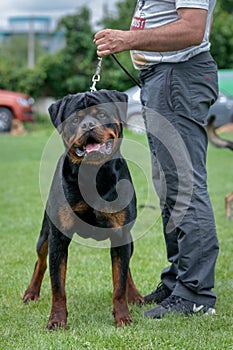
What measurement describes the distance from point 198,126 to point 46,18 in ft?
314

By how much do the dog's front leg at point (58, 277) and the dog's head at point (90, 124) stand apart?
51 centimetres

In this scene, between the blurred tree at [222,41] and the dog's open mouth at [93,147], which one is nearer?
the dog's open mouth at [93,147]

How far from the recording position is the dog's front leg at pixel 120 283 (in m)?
4.14

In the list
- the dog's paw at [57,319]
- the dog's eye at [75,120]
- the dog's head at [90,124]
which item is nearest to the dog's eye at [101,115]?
the dog's head at [90,124]

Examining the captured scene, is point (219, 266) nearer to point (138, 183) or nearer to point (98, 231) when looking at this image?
point (98, 231)

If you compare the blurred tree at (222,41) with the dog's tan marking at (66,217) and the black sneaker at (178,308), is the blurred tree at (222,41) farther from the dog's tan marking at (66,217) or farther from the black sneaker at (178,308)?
the dog's tan marking at (66,217)

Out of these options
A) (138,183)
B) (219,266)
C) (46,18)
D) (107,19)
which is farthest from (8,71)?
(46,18)

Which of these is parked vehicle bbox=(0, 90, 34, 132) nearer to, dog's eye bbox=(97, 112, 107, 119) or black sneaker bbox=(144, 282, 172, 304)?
black sneaker bbox=(144, 282, 172, 304)

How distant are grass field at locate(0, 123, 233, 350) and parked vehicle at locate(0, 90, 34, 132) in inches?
617

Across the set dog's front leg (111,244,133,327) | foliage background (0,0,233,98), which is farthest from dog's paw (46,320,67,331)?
foliage background (0,0,233,98)

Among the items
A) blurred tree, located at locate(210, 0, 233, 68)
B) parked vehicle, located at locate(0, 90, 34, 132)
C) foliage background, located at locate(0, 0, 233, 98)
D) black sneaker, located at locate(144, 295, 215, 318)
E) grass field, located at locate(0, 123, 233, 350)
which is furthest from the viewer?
foliage background, located at locate(0, 0, 233, 98)

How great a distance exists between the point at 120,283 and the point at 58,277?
378 millimetres

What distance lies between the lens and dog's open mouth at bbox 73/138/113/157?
3.84m

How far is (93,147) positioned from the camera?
3.84m
